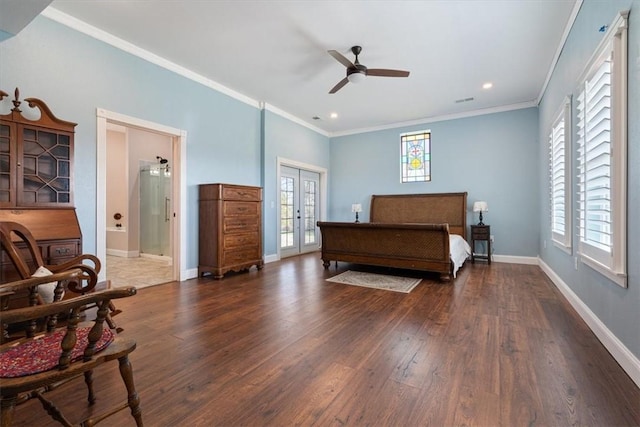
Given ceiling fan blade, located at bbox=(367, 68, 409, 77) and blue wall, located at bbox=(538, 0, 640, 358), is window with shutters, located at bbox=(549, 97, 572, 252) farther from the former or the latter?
ceiling fan blade, located at bbox=(367, 68, 409, 77)

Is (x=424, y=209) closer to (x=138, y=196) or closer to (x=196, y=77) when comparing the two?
(x=196, y=77)

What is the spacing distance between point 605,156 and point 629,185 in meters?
0.46

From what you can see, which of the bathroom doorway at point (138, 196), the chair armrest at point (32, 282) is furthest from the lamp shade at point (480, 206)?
the bathroom doorway at point (138, 196)

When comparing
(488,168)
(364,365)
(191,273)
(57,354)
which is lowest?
(364,365)

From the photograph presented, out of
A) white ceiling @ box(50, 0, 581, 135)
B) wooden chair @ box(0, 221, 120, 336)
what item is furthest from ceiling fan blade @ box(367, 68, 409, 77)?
wooden chair @ box(0, 221, 120, 336)

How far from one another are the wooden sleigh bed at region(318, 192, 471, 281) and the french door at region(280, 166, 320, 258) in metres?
1.64

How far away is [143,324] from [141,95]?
2.89m

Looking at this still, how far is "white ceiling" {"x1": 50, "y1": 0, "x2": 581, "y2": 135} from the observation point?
9.71ft

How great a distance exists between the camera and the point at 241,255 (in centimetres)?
475

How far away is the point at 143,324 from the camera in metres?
2.66

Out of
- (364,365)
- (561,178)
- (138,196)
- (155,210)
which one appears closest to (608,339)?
(364,365)

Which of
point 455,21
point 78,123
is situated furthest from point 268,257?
point 455,21

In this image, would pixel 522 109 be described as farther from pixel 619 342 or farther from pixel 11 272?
pixel 11 272

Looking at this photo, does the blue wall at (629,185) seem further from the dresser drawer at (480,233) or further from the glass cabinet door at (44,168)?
the glass cabinet door at (44,168)
